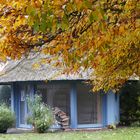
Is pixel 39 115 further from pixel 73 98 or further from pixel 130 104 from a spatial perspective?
pixel 130 104

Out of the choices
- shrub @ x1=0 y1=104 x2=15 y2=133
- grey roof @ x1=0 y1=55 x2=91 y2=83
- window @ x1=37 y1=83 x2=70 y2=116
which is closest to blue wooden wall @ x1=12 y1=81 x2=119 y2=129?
window @ x1=37 y1=83 x2=70 y2=116

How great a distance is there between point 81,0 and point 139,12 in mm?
2122

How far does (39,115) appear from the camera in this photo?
74.7 feet

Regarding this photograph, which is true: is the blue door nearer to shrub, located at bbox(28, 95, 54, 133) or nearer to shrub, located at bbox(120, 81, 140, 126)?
shrub, located at bbox(28, 95, 54, 133)

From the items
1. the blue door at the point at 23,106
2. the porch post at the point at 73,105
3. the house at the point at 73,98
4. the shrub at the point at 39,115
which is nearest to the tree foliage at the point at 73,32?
the shrub at the point at 39,115

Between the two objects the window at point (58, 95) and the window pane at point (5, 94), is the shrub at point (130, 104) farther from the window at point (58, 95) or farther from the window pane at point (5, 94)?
the window pane at point (5, 94)

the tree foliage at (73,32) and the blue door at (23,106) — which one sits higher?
the tree foliage at (73,32)

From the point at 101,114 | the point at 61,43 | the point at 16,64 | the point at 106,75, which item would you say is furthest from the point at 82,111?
the point at 61,43

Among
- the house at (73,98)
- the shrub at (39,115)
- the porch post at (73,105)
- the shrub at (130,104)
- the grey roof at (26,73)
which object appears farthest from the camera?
the shrub at (130,104)

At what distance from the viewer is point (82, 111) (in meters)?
25.2

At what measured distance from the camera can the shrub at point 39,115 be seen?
72.9 ft

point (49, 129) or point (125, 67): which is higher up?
point (125, 67)

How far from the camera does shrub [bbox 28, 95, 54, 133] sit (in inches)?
875

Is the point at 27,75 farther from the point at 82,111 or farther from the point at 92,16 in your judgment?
the point at 92,16
